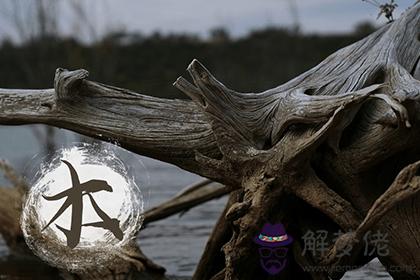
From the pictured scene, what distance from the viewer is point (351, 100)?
3.65 meters

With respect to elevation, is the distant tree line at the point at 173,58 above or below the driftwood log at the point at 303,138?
above

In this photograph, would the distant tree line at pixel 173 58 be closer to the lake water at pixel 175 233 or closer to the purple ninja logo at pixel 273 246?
the lake water at pixel 175 233

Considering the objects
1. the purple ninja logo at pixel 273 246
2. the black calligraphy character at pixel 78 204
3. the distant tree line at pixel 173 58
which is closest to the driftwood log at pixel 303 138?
the purple ninja logo at pixel 273 246

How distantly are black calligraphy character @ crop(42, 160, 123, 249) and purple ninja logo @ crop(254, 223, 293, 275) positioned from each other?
71 cm

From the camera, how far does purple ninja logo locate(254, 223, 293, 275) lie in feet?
13.2

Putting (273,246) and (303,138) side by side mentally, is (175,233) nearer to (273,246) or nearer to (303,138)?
(273,246)

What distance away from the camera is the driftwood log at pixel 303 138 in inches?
148

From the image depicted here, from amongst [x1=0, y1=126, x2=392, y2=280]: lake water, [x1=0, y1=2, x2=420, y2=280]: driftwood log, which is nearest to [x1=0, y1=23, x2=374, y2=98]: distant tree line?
[x1=0, y1=126, x2=392, y2=280]: lake water

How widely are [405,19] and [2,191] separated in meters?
3.41

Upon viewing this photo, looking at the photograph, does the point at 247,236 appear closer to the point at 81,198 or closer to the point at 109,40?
the point at 81,198

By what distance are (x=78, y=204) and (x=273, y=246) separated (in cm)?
93

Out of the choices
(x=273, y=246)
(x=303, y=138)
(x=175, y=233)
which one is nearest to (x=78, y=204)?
(x=273, y=246)

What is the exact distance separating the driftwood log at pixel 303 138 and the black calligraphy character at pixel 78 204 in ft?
1.18

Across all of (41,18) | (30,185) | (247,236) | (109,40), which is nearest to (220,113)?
(247,236)
